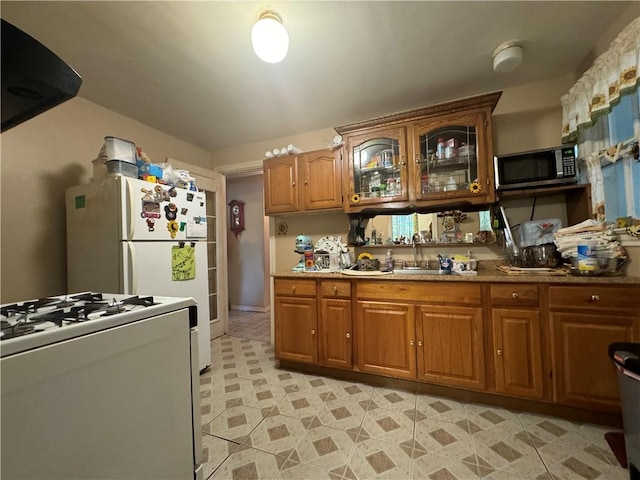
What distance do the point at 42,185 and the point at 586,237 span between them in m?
3.96

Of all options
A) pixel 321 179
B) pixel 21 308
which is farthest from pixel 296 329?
pixel 21 308

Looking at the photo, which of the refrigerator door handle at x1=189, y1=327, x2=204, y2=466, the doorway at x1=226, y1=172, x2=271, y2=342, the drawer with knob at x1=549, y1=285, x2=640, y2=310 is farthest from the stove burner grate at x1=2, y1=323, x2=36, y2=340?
the doorway at x1=226, y1=172, x2=271, y2=342

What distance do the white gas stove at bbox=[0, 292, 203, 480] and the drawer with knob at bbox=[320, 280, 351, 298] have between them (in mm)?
1368

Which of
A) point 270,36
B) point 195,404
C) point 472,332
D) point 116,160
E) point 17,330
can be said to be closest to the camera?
point 17,330

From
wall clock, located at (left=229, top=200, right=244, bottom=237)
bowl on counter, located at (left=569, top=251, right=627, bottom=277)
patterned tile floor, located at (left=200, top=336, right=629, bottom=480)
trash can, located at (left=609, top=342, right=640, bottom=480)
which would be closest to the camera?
trash can, located at (left=609, top=342, right=640, bottom=480)

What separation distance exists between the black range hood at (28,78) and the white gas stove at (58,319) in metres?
0.59

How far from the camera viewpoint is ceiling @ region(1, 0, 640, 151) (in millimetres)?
1396

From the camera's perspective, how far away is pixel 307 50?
1.67m

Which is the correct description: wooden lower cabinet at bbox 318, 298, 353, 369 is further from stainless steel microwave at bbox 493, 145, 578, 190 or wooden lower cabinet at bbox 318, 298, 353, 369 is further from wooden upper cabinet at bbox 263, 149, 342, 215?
stainless steel microwave at bbox 493, 145, 578, 190

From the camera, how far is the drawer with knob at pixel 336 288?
2.07m

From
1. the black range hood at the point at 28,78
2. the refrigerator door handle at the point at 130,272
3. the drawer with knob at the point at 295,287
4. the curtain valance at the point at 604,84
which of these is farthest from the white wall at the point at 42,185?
the curtain valance at the point at 604,84

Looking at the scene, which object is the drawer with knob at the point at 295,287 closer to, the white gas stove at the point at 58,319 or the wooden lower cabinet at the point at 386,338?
the wooden lower cabinet at the point at 386,338

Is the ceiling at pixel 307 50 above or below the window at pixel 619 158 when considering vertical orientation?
above

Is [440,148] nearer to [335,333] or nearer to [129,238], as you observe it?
[335,333]
